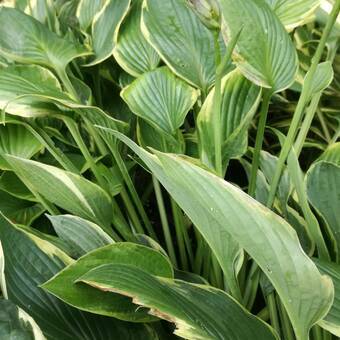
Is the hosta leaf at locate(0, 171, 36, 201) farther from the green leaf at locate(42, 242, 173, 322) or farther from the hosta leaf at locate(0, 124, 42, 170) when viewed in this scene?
the green leaf at locate(42, 242, 173, 322)

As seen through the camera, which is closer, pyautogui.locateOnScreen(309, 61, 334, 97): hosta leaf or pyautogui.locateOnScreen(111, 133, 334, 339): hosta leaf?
pyautogui.locateOnScreen(111, 133, 334, 339): hosta leaf

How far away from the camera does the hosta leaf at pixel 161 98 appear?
68 centimetres

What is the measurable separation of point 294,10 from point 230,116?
19 cm

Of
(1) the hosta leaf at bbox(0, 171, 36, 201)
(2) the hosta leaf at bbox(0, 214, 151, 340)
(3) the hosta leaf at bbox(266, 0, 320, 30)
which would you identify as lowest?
(2) the hosta leaf at bbox(0, 214, 151, 340)

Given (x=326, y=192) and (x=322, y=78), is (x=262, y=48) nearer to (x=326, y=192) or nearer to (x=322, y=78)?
(x=322, y=78)

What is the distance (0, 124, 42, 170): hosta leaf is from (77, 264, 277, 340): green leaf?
31 cm

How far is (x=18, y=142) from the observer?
759 mm

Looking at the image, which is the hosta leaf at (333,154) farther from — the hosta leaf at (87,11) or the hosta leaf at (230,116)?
the hosta leaf at (87,11)

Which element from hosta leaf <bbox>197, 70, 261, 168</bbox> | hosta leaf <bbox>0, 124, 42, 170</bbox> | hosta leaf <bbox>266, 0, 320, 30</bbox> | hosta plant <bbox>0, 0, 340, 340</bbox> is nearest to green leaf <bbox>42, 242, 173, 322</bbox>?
hosta plant <bbox>0, 0, 340, 340</bbox>

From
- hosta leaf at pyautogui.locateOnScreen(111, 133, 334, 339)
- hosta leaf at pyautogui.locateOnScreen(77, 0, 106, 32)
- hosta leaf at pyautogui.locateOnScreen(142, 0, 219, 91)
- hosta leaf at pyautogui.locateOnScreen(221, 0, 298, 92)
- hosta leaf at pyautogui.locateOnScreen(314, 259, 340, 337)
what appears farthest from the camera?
hosta leaf at pyautogui.locateOnScreen(77, 0, 106, 32)

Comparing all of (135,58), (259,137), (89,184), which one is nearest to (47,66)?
(135,58)

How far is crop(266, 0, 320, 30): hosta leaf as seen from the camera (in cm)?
71

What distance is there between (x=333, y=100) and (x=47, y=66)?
1.92 feet

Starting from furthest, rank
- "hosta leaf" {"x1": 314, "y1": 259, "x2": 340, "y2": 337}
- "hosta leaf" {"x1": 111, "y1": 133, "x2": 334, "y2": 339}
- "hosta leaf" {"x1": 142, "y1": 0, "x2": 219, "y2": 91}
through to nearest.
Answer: "hosta leaf" {"x1": 142, "y1": 0, "x2": 219, "y2": 91}
"hosta leaf" {"x1": 314, "y1": 259, "x2": 340, "y2": 337}
"hosta leaf" {"x1": 111, "y1": 133, "x2": 334, "y2": 339}
